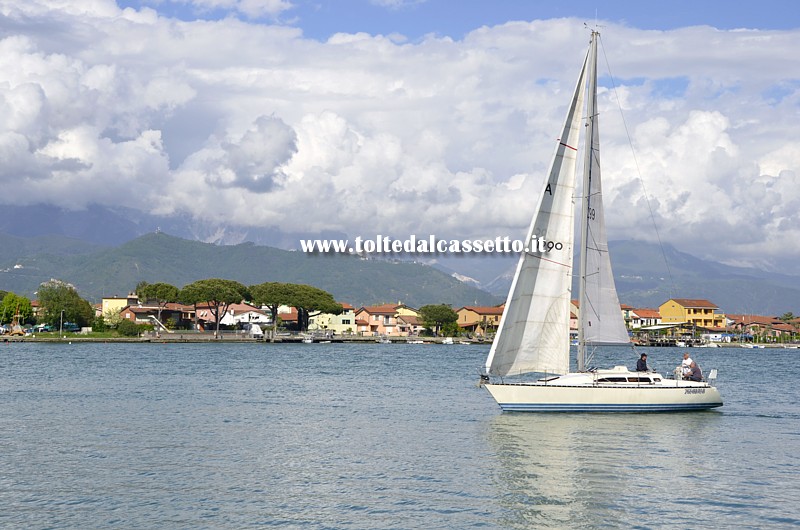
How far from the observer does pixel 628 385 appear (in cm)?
3731

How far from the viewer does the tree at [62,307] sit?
15475cm

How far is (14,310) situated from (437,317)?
272 ft

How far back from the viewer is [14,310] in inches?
6398

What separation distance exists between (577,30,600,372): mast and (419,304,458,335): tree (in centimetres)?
15124

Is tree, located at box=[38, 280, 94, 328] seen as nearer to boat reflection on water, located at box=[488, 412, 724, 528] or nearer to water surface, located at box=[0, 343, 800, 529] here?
water surface, located at box=[0, 343, 800, 529]

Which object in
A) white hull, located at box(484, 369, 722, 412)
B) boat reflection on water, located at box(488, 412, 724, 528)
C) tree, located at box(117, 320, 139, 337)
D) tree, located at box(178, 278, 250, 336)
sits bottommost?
boat reflection on water, located at box(488, 412, 724, 528)

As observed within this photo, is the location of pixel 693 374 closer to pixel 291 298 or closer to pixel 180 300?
pixel 291 298

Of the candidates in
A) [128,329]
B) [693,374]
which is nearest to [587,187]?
[693,374]

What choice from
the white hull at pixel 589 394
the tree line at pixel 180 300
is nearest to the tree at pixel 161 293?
the tree line at pixel 180 300

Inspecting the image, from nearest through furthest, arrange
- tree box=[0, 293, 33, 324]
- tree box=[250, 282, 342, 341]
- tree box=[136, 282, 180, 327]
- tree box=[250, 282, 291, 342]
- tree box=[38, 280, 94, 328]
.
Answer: tree box=[38, 280, 94, 328] < tree box=[0, 293, 33, 324] < tree box=[250, 282, 291, 342] < tree box=[250, 282, 342, 341] < tree box=[136, 282, 180, 327]

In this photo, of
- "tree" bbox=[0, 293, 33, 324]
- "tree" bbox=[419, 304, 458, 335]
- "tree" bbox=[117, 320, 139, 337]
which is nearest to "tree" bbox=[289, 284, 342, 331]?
A: "tree" bbox=[419, 304, 458, 335]

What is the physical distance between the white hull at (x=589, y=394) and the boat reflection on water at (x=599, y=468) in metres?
0.45

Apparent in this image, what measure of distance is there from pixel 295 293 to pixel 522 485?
5625 inches

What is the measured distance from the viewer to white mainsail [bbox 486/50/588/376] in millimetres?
36906
